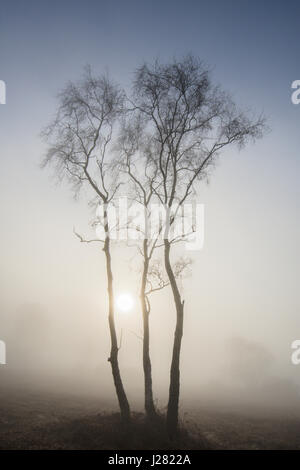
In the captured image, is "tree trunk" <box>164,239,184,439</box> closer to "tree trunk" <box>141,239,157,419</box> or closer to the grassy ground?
the grassy ground

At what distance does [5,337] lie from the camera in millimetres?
111938

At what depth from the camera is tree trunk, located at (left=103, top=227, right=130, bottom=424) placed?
500 inches

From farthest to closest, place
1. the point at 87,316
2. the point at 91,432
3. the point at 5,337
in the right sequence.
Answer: the point at 87,316 → the point at 5,337 → the point at 91,432

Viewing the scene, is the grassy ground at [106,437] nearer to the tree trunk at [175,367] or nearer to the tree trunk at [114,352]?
the tree trunk at [175,367]

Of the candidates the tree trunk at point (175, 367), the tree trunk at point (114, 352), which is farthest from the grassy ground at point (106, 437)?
the tree trunk at point (114, 352)

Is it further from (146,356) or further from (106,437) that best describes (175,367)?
(106,437)

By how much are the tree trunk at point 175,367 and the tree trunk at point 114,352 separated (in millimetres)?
2003

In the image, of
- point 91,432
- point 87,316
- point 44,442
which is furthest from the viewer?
point 87,316

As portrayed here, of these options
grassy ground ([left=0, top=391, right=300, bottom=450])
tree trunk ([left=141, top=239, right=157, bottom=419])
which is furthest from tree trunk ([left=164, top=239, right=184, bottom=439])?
tree trunk ([left=141, top=239, right=157, bottom=419])

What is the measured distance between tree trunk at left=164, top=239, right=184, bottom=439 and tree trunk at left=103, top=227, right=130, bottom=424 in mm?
2003

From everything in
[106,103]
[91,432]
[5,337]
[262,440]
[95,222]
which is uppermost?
[106,103]

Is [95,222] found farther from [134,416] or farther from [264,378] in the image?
[264,378]
